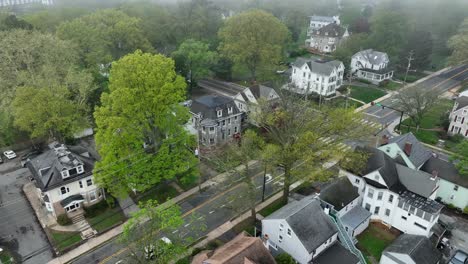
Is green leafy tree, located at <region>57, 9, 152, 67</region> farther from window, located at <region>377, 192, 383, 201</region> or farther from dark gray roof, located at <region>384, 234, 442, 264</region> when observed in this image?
dark gray roof, located at <region>384, 234, 442, 264</region>

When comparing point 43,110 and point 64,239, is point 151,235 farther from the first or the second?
point 43,110

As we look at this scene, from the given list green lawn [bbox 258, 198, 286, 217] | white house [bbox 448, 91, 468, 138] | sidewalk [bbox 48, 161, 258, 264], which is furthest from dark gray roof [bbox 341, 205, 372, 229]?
white house [bbox 448, 91, 468, 138]

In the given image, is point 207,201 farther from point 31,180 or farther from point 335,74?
point 335,74

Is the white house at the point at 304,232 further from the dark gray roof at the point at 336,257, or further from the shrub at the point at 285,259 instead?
the shrub at the point at 285,259

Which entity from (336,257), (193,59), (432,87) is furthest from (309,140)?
(432,87)

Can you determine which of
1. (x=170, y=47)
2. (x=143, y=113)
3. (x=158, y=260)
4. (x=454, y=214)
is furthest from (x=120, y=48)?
(x=454, y=214)

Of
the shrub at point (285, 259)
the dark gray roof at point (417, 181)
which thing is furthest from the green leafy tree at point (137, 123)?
the dark gray roof at point (417, 181)
